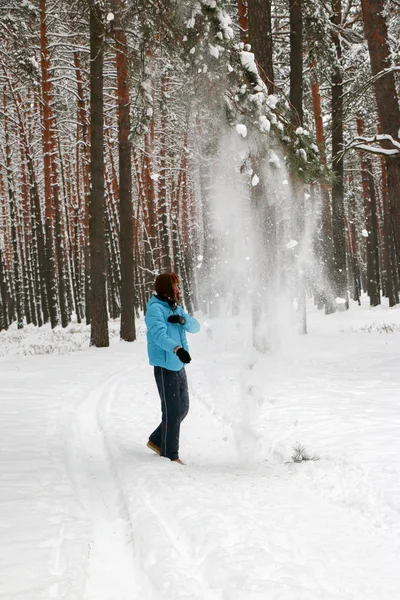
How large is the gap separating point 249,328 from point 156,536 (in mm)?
14939

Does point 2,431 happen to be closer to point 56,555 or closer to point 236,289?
point 56,555

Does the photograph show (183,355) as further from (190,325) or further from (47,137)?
(47,137)

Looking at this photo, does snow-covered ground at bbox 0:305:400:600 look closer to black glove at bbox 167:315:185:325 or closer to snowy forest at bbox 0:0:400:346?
black glove at bbox 167:315:185:325

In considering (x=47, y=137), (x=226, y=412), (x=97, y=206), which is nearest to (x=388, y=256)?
(x=97, y=206)

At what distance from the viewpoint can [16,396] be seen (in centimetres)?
858

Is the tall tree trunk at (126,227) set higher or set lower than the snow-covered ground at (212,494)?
higher

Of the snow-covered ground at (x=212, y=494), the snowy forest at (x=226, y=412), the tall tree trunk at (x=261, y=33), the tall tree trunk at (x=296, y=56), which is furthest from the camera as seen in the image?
the tall tree trunk at (x=296, y=56)

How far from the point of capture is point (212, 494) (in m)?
4.20

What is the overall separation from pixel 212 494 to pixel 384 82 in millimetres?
7655

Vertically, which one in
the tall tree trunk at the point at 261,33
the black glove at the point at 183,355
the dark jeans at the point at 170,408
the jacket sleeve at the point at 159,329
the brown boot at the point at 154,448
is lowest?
the brown boot at the point at 154,448

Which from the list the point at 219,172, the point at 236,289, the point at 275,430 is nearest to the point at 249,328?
the point at 236,289

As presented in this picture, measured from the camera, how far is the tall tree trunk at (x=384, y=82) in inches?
345

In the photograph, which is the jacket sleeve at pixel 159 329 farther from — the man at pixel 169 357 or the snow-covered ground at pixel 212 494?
the snow-covered ground at pixel 212 494


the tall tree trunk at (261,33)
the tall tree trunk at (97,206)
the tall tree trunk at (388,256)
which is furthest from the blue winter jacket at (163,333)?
the tall tree trunk at (388,256)
